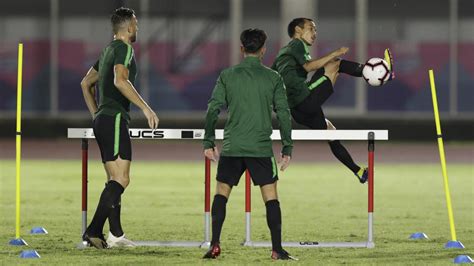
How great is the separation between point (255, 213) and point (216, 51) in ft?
64.7

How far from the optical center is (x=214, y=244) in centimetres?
1009

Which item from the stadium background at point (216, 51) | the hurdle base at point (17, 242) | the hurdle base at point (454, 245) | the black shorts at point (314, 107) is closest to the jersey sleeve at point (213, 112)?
the black shorts at point (314, 107)

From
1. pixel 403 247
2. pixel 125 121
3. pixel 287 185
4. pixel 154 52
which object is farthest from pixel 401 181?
pixel 154 52

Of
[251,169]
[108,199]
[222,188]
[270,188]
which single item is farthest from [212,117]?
[108,199]

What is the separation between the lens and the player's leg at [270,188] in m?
9.94

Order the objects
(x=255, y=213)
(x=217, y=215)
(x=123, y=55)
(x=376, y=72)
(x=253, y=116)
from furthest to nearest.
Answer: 1. (x=255, y=213)
2. (x=376, y=72)
3. (x=123, y=55)
4. (x=217, y=215)
5. (x=253, y=116)

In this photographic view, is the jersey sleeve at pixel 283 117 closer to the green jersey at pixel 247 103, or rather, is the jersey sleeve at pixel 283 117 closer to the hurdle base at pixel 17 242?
the green jersey at pixel 247 103

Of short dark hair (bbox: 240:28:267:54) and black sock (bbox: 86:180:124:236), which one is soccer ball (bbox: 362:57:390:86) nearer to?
short dark hair (bbox: 240:28:267:54)

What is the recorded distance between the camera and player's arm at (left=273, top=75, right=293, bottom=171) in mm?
9805

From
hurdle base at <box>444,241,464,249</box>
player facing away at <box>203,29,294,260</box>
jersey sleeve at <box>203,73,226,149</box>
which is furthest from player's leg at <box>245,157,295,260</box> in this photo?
hurdle base at <box>444,241,464,249</box>

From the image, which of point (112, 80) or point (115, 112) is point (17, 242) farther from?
point (112, 80)

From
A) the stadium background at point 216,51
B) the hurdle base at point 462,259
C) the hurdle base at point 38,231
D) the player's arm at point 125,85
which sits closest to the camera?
the hurdle base at point 462,259

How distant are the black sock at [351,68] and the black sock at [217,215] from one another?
2.43 meters

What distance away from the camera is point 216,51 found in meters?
34.6
